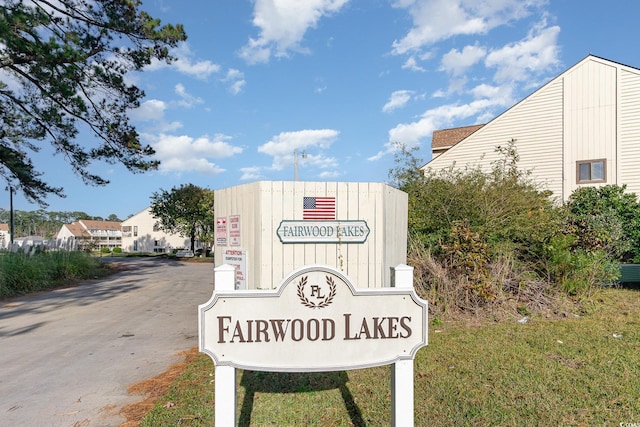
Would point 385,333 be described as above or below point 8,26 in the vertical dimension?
below

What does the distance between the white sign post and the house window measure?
1495 centimetres

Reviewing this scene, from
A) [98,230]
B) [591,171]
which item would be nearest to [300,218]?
[591,171]

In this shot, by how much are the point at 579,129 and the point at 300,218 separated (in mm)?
14158

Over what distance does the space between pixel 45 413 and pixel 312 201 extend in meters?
3.53

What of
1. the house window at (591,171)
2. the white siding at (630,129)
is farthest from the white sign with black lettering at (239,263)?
the white siding at (630,129)

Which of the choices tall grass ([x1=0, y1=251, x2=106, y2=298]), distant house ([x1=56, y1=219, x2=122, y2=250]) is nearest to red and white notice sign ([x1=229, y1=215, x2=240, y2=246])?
tall grass ([x1=0, y1=251, x2=106, y2=298])

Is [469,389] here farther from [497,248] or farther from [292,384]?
[497,248]

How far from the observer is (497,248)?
7676mm

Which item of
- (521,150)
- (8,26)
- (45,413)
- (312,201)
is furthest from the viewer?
(521,150)

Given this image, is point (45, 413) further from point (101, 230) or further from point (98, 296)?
point (101, 230)

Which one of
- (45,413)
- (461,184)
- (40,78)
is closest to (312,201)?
(45,413)

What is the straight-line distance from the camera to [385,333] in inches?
89.5

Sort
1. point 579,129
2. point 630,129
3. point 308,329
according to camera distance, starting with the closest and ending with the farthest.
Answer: point 308,329 < point 630,129 < point 579,129

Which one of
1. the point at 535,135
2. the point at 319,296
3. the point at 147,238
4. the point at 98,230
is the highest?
the point at 535,135
